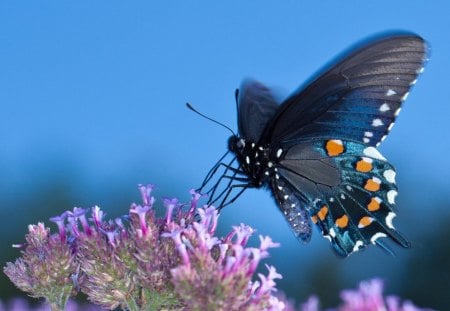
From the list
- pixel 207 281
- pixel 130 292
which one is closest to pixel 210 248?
pixel 207 281

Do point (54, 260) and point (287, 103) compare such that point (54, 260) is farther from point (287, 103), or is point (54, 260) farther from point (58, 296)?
point (287, 103)

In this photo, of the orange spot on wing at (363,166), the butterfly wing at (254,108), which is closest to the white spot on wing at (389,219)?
the orange spot on wing at (363,166)

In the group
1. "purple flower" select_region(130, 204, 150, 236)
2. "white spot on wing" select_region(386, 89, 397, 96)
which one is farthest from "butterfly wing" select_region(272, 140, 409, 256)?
"purple flower" select_region(130, 204, 150, 236)

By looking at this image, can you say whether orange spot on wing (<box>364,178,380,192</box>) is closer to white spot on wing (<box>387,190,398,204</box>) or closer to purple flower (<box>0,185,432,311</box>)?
white spot on wing (<box>387,190,398,204</box>)

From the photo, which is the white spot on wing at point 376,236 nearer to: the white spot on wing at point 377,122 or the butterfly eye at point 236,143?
the white spot on wing at point 377,122

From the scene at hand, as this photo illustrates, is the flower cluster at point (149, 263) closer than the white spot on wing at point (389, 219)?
Yes

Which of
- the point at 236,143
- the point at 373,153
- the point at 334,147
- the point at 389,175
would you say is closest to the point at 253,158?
the point at 236,143
